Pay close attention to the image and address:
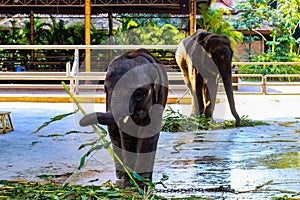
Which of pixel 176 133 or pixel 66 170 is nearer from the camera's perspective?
pixel 66 170

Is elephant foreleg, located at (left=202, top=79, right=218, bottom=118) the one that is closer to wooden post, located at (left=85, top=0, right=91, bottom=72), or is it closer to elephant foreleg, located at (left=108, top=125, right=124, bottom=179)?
elephant foreleg, located at (left=108, top=125, right=124, bottom=179)

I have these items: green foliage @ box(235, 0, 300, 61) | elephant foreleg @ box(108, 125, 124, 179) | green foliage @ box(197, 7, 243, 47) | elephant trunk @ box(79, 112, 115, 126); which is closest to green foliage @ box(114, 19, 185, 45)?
green foliage @ box(197, 7, 243, 47)

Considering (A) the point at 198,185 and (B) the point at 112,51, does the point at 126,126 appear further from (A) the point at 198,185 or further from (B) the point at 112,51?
(B) the point at 112,51

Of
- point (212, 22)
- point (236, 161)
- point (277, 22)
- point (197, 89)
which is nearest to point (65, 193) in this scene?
point (236, 161)

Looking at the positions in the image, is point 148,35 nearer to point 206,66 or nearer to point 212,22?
point 212,22

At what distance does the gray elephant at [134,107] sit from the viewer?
15.4 feet

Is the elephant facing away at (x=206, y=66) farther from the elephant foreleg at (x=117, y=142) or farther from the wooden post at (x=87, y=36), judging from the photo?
the wooden post at (x=87, y=36)

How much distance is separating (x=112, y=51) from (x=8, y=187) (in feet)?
59.3

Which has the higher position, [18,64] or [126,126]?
[126,126]

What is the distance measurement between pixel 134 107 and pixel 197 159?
9.78 ft

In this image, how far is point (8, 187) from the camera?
477cm

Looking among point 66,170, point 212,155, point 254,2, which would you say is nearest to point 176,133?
point 212,155

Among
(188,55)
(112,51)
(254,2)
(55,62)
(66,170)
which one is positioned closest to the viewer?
(66,170)

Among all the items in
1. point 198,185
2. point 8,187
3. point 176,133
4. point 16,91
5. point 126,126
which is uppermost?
point 126,126
